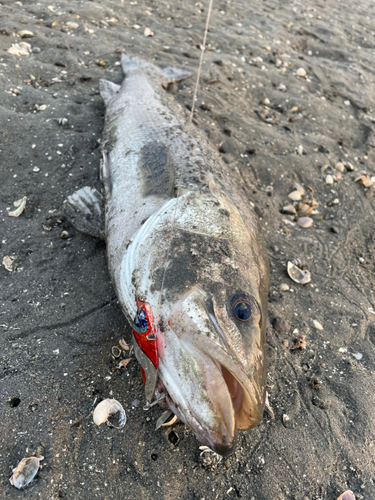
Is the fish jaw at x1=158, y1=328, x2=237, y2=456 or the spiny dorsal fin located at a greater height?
the spiny dorsal fin

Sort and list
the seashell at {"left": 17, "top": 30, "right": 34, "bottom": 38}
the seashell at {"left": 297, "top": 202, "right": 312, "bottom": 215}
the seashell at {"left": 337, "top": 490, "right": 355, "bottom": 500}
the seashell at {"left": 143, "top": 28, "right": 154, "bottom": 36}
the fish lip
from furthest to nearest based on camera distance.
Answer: the seashell at {"left": 143, "top": 28, "right": 154, "bottom": 36} < the seashell at {"left": 17, "top": 30, "right": 34, "bottom": 38} < the seashell at {"left": 297, "top": 202, "right": 312, "bottom": 215} < the seashell at {"left": 337, "top": 490, "right": 355, "bottom": 500} < the fish lip

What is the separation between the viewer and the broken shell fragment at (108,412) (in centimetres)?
209

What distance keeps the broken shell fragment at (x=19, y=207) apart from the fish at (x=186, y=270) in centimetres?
47

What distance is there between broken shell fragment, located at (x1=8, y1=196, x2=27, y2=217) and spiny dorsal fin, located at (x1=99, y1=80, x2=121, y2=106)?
1.98 m

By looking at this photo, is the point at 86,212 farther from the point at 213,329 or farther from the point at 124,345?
the point at 213,329

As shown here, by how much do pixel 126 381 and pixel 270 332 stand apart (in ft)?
4.22

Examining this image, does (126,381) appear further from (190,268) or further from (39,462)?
(190,268)

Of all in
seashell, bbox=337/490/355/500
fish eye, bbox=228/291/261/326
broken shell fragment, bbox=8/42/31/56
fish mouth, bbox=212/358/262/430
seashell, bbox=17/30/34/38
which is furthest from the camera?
seashell, bbox=17/30/34/38

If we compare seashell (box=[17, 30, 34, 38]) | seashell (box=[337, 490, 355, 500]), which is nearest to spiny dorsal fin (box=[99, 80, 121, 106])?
seashell (box=[17, 30, 34, 38])

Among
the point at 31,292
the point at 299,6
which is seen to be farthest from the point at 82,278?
the point at 299,6

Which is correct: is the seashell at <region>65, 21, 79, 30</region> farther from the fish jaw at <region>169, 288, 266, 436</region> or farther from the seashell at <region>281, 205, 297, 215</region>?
the fish jaw at <region>169, 288, 266, 436</region>

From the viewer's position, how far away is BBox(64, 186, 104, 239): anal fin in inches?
122

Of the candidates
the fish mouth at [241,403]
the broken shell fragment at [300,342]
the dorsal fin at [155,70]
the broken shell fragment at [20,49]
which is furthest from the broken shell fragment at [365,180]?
the broken shell fragment at [20,49]

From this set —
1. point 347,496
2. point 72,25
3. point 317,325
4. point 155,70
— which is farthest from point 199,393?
point 72,25
